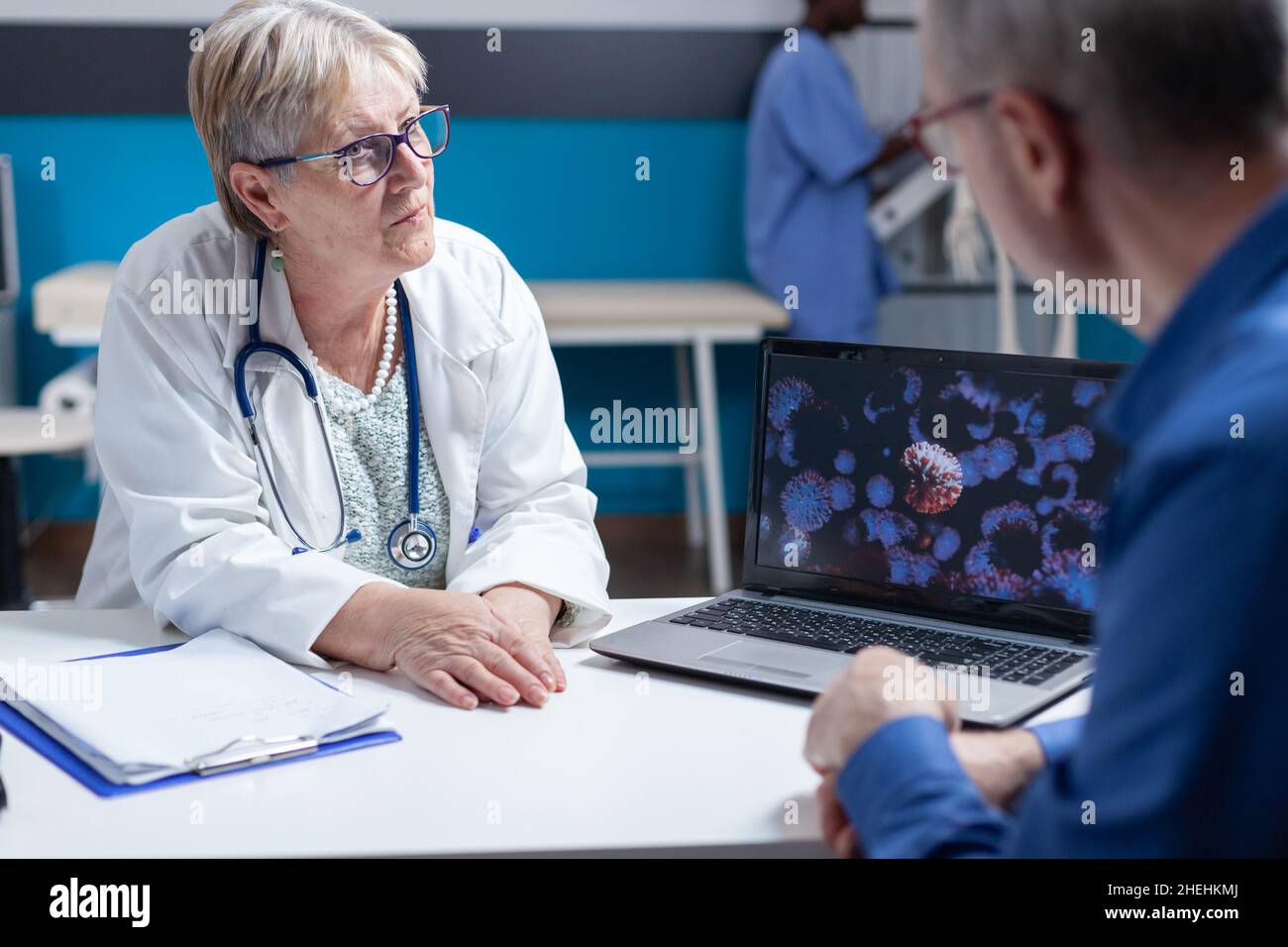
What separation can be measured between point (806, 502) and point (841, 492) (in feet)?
0.13

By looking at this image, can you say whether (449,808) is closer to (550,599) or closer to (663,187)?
(550,599)

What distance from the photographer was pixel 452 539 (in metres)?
1.49

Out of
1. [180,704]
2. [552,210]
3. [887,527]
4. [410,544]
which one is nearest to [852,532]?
[887,527]

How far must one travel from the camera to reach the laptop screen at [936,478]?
1.16 meters

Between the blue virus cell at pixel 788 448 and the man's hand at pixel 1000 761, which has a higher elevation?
the blue virus cell at pixel 788 448

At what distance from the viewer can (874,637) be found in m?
1.18

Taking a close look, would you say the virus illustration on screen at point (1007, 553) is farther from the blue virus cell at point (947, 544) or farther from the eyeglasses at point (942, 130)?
the eyeglasses at point (942, 130)

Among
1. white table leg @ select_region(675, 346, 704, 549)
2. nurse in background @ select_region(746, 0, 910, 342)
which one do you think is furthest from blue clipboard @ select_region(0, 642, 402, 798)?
white table leg @ select_region(675, 346, 704, 549)

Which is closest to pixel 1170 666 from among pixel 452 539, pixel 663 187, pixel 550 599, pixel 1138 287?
pixel 1138 287

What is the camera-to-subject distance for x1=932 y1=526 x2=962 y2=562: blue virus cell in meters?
1.21

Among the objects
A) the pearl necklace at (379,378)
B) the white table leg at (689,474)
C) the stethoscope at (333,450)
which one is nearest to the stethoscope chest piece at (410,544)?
the stethoscope at (333,450)

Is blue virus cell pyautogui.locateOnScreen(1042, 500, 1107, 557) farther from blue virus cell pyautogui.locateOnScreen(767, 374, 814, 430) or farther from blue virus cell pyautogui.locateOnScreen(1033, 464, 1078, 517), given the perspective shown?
blue virus cell pyautogui.locateOnScreen(767, 374, 814, 430)

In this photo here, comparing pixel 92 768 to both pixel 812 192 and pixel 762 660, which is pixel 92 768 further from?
pixel 812 192

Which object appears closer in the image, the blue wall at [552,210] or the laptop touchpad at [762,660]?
the laptop touchpad at [762,660]
